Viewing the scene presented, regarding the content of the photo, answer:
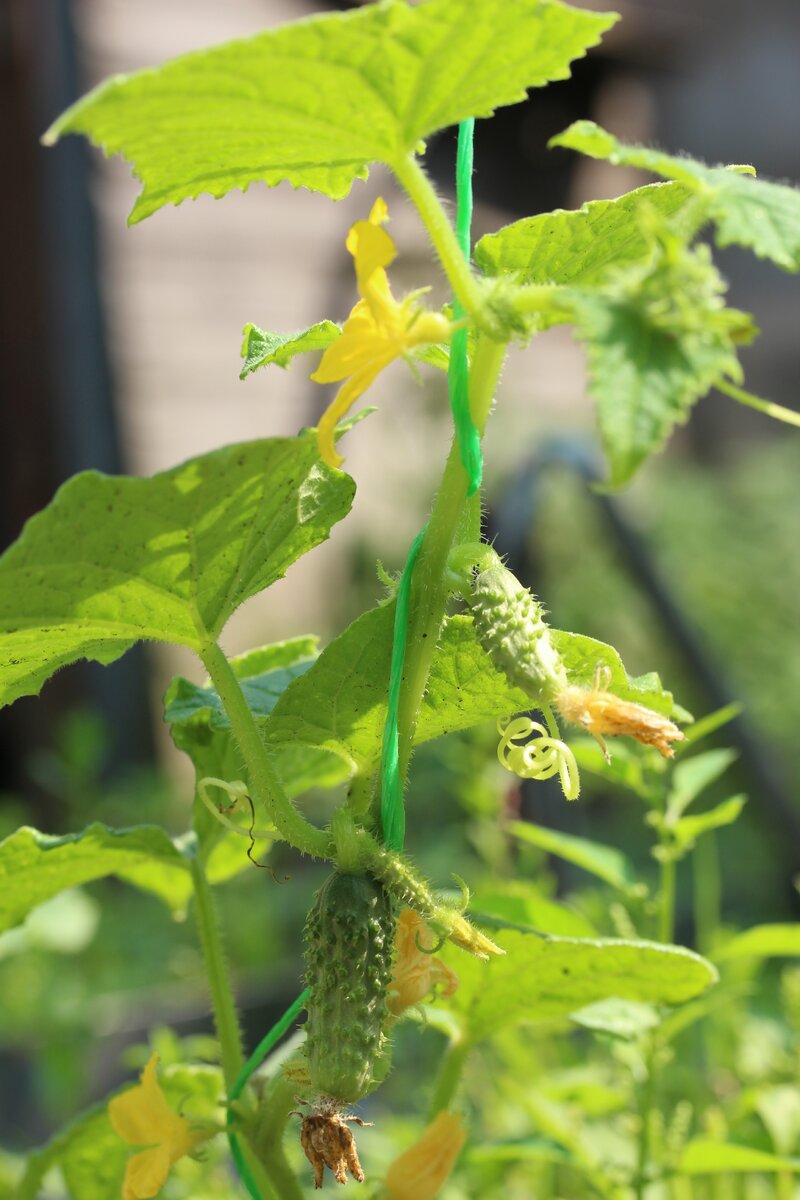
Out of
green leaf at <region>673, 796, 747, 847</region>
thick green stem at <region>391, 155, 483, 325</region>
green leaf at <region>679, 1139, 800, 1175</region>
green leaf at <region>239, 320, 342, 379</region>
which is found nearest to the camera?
thick green stem at <region>391, 155, 483, 325</region>

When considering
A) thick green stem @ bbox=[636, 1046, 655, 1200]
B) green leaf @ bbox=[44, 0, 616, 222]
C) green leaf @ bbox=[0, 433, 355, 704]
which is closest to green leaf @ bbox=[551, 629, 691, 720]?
green leaf @ bbox=[0, 433, 355, 704]

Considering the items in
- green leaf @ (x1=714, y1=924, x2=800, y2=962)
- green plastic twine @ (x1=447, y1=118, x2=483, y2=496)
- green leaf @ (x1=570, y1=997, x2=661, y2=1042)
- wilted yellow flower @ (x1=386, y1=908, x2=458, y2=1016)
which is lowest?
green leaf @ (x1=714, y1=924, x2=800, y2=962)

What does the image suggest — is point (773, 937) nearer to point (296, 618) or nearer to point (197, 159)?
point (197, 159)

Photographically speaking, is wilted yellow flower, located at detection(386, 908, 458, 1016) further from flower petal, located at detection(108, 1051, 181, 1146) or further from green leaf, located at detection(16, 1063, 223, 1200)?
green leaf, located at detection(16, 1063, 223, 1200)

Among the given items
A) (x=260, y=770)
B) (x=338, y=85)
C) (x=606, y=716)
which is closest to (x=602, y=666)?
(x=606, y=716)

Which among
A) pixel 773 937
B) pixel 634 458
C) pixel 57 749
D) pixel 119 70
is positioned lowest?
pixel 57 749

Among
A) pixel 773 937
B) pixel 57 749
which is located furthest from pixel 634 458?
pixel 57 749

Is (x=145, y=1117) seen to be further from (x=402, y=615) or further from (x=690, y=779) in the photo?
(x=690, y=779)

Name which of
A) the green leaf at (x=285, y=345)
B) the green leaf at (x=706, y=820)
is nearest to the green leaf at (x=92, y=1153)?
the green leaf at (x=706, y=820)
